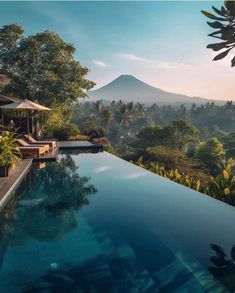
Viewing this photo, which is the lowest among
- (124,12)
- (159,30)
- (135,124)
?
(135,124)

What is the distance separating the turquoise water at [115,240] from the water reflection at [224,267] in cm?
1

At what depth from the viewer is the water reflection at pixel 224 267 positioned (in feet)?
13.6

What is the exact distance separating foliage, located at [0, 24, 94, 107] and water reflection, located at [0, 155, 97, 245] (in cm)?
1547

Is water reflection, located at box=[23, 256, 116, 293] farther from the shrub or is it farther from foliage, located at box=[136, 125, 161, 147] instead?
foliage, located at box=[136, 125, 161, 147]

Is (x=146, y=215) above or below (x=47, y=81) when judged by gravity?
below

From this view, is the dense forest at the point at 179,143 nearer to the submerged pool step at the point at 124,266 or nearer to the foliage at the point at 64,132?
the foliage at the point at 64,132

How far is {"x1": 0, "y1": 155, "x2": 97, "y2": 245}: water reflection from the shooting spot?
6.03 metres

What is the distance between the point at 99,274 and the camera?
4.33 m

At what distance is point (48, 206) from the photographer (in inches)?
309

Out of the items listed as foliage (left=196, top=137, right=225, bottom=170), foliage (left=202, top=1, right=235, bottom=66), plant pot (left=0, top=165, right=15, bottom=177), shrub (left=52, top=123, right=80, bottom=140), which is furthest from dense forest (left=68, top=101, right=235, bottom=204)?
plant pot (left=0, top=165, right=15, bottom=177)

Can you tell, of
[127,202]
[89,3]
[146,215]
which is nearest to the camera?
[146,215]

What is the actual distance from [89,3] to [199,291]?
20642 millimetres

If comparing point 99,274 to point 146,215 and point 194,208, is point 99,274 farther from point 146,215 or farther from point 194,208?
point 194,208

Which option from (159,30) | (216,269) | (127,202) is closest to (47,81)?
(159,30)
